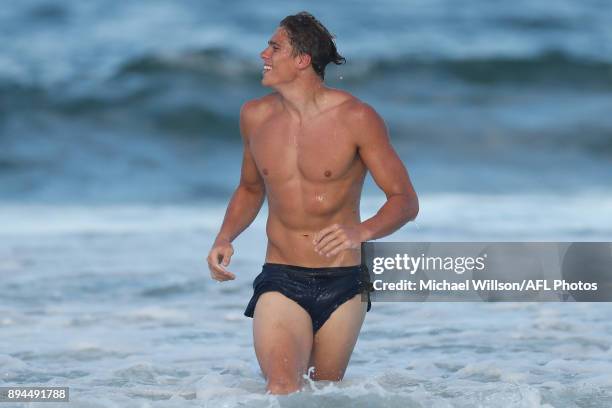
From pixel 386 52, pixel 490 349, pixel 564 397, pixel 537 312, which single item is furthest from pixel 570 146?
pixel 564 397

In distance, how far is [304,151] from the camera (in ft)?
17.5

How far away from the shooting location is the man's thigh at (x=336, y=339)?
17.4ft

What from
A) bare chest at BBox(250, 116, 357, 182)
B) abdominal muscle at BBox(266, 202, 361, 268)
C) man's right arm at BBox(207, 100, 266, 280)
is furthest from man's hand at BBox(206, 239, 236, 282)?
bare chest at BBox(250, 116, 357, 182)

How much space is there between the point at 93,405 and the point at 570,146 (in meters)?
12.9

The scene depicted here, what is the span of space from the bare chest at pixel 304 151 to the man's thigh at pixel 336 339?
0.60 meters

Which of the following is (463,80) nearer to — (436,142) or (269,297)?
(436,142)

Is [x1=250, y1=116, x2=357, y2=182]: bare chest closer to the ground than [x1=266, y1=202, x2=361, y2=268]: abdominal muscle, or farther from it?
farther from it

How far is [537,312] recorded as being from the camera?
771 cm

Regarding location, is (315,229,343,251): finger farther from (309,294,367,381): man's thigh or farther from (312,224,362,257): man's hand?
(309,294,367,381): man's thigh

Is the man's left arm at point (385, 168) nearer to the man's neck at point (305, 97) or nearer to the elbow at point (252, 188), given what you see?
the man's neck at point (305, 97)

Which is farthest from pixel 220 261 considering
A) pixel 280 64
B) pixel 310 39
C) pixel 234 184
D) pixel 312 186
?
pixel 234 184

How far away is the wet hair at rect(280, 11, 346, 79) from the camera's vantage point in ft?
17.5

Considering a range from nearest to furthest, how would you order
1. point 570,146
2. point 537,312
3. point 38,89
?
point 537,312 < point 570,146 < point 38,89

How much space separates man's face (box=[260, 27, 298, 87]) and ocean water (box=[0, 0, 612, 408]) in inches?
54.5
